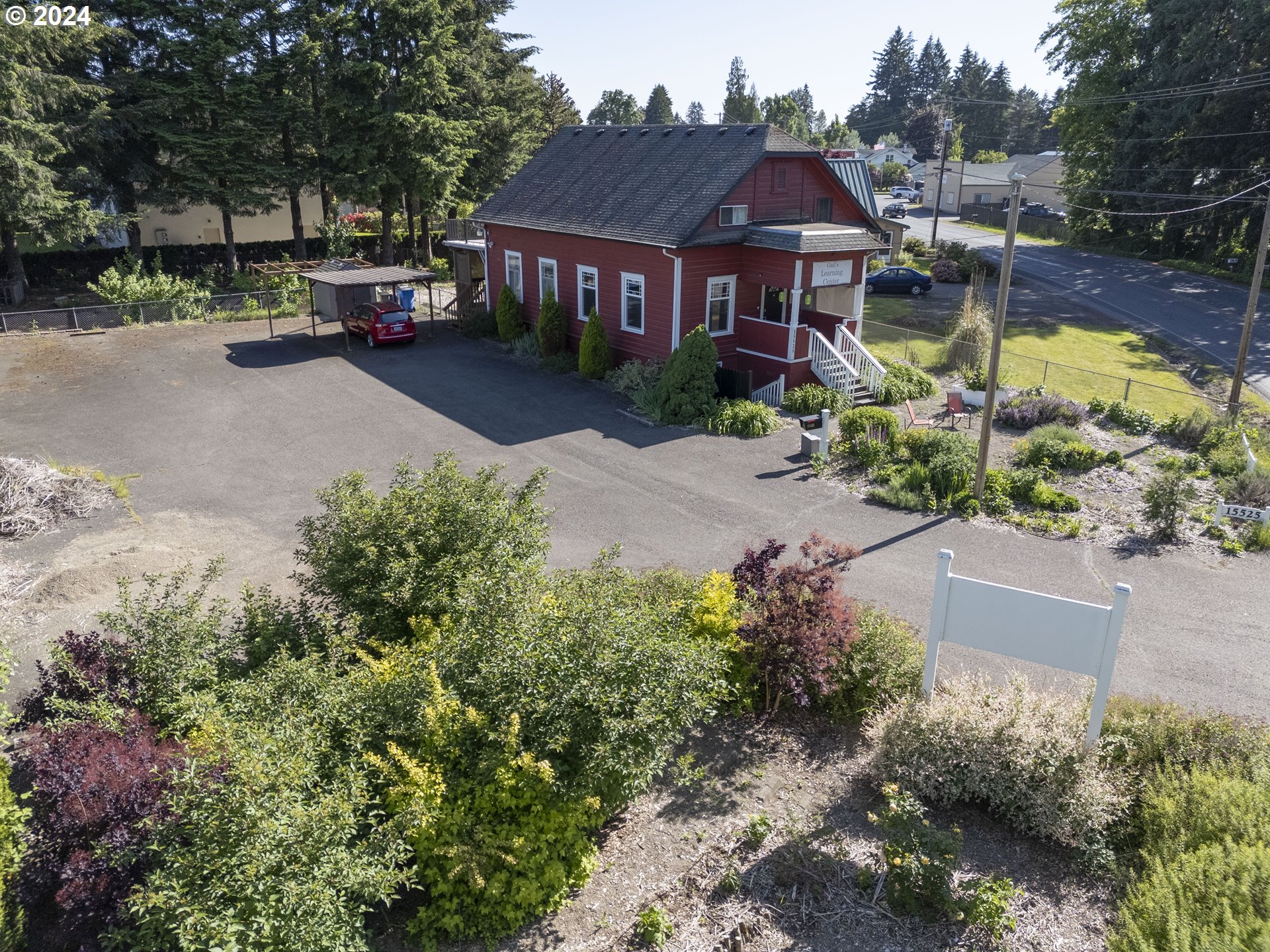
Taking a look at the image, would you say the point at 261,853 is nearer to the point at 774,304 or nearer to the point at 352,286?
the point at 774,304

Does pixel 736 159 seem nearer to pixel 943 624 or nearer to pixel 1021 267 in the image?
pixel 943 624

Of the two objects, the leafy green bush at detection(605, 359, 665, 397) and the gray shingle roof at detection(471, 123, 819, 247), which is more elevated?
the gray shingle roof at detection(471, 123, 819, 247)

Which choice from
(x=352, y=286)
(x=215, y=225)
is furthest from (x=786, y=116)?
(x=352, y=286)

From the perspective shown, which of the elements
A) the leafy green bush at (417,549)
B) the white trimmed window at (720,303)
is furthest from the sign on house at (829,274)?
the leafy green bush at (417,549)

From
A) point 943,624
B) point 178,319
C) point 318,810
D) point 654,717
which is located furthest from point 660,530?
point 178,319

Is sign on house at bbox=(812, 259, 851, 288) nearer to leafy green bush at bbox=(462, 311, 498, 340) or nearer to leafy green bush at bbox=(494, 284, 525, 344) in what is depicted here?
leafy green bush at bbox=(494, 284, 525, 344)

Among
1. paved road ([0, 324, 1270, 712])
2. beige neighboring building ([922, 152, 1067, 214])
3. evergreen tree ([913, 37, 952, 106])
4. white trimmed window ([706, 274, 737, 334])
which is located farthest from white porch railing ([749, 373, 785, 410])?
evergreen tree ([913, 37, 952, 106])

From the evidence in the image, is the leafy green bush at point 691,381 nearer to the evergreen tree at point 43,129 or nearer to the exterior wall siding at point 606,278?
the exterior wall siding at point 606,278
